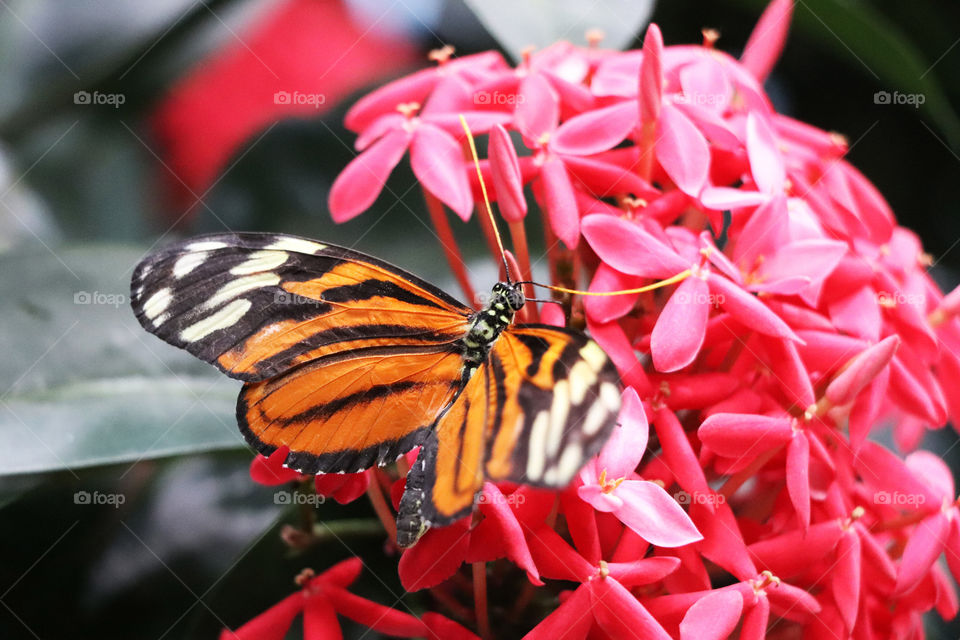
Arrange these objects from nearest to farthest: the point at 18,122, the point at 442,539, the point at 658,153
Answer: the point at 442,539
the point at 658,153
the point at 18,122

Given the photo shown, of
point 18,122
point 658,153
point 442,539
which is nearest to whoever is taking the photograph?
point 442,539

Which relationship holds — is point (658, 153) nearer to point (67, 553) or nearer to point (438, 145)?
point (438, 145)

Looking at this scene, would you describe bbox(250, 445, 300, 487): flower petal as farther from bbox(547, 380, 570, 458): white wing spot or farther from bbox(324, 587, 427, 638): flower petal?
bbox(547, 380, 570, 458): white wing spot

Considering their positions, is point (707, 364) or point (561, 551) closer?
point (561, 551)

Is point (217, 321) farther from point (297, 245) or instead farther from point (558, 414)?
point (558, 414)

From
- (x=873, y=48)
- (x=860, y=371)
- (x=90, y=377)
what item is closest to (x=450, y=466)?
(x=860, y=371)

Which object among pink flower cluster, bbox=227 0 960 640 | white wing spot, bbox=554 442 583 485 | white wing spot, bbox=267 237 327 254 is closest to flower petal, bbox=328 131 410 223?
pink flower cluster, bbox=227 0 960 640

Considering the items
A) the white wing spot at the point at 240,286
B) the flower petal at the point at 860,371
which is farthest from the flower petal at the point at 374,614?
the flower petal at the point at 860,371

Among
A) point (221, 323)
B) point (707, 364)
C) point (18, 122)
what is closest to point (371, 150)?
point (221, 323)
